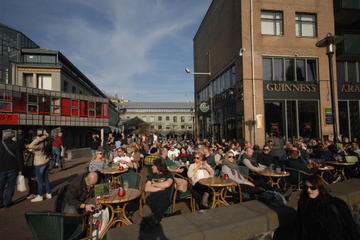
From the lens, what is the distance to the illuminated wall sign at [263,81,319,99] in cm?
1481

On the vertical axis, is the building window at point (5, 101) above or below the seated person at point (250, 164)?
above

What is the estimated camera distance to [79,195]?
349 centimetres

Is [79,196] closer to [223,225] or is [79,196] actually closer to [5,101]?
[223,225]

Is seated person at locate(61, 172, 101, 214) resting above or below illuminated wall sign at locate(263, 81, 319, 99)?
below

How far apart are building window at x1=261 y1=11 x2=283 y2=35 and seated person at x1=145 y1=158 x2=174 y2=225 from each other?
15.0 m

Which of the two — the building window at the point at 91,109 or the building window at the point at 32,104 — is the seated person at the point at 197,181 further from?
the building window at the point at 91,109

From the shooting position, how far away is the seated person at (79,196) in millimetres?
3312

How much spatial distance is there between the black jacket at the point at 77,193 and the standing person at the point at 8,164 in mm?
3228

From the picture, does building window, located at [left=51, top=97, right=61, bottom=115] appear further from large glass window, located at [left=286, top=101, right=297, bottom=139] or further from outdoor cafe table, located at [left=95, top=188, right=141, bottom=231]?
large glass window, located at [left=286, top=101, right=297, bottom=139]

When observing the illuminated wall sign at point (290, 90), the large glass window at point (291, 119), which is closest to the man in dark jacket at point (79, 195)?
the large glass window at point (291, 119)

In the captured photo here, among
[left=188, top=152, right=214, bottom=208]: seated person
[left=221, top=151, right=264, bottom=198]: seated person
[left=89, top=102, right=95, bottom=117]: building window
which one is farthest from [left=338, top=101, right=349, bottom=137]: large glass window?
[left=89, top=102, right=95, bottom=117]: building window

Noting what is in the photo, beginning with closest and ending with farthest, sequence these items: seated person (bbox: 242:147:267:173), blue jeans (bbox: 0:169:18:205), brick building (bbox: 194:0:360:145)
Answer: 1. blue jeans (bbox: 0:169:18:205)
2. seated person (bbox: 242:147:267:173)
3. brick building (bbox: 194:0:360:145)

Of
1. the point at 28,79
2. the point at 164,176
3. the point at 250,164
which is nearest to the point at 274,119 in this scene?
the point at 250,164

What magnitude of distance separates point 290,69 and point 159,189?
51.0ft
